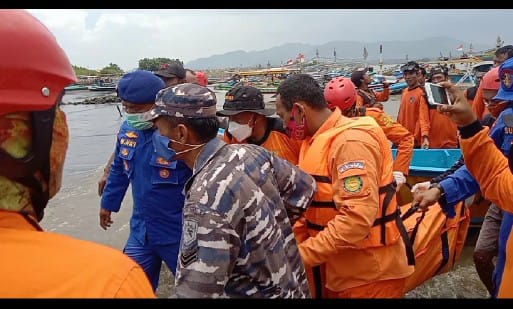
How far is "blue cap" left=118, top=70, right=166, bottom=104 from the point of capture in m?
3.35

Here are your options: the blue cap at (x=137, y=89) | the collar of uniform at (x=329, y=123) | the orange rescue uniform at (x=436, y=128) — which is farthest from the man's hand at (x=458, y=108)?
the orange rescue uniform at (x=436, y=128)

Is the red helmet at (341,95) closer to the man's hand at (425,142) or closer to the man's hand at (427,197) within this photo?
the man's hand at (427,197)

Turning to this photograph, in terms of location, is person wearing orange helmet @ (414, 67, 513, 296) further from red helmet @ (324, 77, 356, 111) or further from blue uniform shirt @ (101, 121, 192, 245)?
blue uniform shirt @ (101, 121, 192, 245)

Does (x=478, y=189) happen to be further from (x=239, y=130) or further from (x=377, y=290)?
(x=239, y=130)

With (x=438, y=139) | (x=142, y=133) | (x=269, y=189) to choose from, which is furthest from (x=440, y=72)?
(x=269, y=189)

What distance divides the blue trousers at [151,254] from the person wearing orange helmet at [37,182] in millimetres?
2250

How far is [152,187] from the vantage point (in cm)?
326

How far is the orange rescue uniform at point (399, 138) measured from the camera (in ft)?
15.6

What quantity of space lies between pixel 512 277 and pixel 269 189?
1154 mm

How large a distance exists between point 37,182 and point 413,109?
626cm

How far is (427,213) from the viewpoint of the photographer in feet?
10.3

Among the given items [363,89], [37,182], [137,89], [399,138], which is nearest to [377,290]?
[37,182]

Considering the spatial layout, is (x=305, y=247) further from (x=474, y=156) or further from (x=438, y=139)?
(x=438, y=139)
